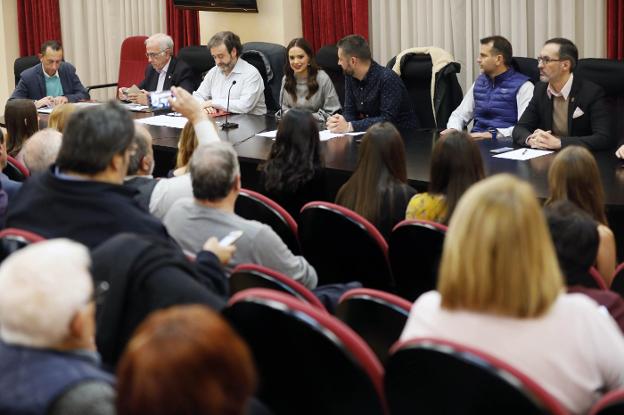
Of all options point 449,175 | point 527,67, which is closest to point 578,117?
point 527,67

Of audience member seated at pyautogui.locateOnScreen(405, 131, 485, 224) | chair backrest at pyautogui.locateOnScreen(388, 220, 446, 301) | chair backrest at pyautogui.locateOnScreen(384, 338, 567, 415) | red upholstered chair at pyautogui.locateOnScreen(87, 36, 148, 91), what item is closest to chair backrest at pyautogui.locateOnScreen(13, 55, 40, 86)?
red upholstered chair at pyautogui.locateOnScreen(87, 36, 148, 91)

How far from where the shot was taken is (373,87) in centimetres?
589

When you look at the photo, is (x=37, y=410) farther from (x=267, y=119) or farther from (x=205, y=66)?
(x=205, y=66)

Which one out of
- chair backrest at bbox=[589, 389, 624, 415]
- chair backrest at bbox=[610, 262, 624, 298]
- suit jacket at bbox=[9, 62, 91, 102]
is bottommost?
chair backrest at bbox=[610, 262, 624, 298]

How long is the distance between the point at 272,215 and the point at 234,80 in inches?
132

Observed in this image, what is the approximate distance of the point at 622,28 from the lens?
19.5 feet

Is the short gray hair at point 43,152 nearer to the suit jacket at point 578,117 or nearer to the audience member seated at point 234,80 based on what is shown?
the suit jacket at point 578,117

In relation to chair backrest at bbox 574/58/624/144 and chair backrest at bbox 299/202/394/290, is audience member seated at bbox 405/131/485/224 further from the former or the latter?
chair backrest at bbox 574/58/624/144

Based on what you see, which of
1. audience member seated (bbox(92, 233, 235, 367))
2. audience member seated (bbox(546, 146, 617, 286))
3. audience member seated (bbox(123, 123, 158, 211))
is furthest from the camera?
audience member seated (bbox(123, 123, 158, 211))

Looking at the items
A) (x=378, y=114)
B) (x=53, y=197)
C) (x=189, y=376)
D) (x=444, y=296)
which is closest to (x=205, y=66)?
(x=378, y=114)

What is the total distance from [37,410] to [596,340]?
1.05 metres

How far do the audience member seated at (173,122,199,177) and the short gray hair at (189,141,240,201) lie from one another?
879 millimetres

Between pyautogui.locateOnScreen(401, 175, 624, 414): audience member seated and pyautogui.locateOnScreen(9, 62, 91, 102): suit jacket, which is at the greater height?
pyautogui.locateOnScreen(9, 62, 91, 102): suit jacket

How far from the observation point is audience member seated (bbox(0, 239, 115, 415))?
1587 mm
